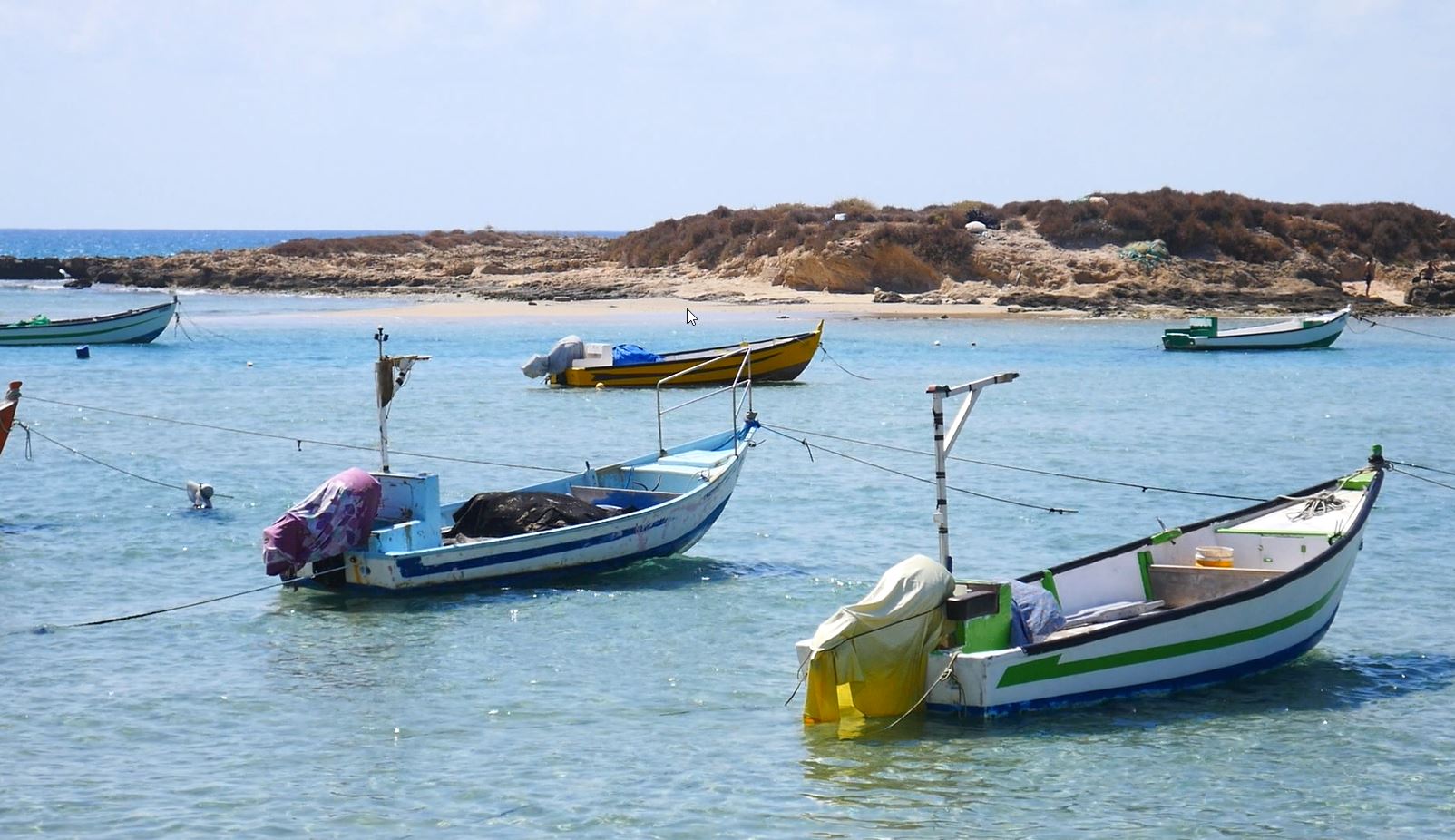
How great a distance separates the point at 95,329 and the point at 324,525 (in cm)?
3703

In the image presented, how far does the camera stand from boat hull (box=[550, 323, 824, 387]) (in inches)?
1369

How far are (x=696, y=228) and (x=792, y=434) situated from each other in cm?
4882

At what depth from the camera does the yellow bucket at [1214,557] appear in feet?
43.9

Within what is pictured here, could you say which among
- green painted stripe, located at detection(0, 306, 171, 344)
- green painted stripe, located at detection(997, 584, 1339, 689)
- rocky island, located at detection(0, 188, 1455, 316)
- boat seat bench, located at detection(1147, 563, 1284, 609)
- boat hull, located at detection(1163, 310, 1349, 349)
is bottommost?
green painted stripe, located at detection(997, 584, 1339, 689)

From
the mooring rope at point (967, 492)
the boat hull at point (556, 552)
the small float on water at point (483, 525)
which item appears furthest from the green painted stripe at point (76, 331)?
the boat hull at point (556, 552)

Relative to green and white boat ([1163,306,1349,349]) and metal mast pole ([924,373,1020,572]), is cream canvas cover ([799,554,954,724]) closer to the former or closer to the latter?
metal mast pole ([924,373,1020,572])

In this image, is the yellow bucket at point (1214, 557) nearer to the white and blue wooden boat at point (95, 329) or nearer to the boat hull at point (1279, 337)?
the boat hull at point (1279, 337)

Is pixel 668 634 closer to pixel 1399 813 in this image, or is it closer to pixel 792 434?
pixel 1399 813

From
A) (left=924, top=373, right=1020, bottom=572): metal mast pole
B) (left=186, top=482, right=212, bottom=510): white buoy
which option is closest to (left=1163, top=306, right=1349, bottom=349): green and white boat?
(left=186, top=482, right=212, bottom=510): white buoy

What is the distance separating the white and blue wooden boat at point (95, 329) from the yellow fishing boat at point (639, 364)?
16.4 meters

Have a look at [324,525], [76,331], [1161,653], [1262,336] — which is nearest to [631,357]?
[1262,336]

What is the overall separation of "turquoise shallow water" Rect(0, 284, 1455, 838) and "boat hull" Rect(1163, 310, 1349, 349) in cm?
1672

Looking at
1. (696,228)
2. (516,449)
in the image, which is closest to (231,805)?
(516,449)

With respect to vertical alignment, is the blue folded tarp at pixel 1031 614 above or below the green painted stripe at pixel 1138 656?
above
